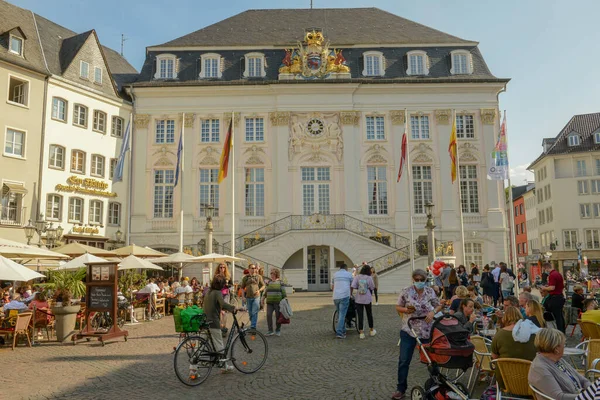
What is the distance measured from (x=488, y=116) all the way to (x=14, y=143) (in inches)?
1134

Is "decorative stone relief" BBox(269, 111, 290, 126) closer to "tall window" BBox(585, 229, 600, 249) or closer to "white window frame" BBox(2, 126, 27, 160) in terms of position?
"white window frame" BBox(2, 126, 27, 160)

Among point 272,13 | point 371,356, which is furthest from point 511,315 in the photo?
point 272,13

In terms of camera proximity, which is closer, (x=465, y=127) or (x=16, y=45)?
(x=16, y=45)

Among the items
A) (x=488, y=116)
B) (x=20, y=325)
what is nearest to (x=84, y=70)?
(x=20, y=325)

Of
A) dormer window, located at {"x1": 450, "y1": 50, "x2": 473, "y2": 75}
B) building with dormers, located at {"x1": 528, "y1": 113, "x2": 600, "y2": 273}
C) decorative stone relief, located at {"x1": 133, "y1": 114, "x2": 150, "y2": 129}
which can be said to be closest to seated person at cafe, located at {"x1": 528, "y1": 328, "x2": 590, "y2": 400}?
dormer window, located at {"x1": 450, "y1": 50, "x2": 473, "y2": 75}

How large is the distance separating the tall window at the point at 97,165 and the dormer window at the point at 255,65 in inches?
431

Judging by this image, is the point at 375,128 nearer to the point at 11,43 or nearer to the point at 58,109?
the point at 58,109

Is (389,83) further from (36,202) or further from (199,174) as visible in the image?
(36,202)

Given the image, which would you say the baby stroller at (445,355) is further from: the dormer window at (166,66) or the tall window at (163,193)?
the dormer window at (166,66)

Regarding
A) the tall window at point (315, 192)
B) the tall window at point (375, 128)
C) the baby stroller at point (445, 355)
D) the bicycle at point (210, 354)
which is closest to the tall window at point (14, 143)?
the tall window at point (315, 192)

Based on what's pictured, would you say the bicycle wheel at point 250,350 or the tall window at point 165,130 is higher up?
the tall window at point 165,130

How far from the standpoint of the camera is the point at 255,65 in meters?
34.5

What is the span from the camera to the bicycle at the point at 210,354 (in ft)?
27.0

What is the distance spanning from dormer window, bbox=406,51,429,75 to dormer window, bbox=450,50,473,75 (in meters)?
1.80
